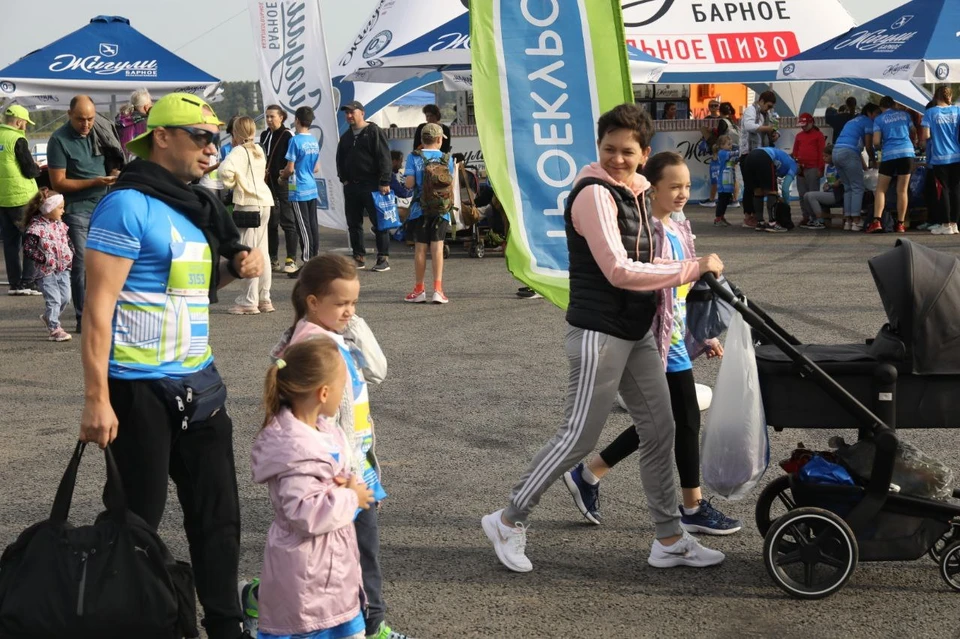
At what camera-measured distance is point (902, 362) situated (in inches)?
165

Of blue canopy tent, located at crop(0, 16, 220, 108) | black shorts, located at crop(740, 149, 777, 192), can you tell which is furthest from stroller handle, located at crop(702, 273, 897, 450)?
blue canopy tent, located at crop(0, 16, 220, 108)

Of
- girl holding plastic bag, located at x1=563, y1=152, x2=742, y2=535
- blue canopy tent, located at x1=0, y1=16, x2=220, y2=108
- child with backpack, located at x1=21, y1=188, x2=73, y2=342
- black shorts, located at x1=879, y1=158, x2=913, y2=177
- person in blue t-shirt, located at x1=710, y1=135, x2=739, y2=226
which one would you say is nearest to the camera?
girl holding plastic bag, located at x1=563, y1=152, x2=742, y2=535

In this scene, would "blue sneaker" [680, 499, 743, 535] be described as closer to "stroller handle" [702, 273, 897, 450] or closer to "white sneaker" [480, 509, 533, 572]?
"white sneaker" [480, 509, 533, 572]

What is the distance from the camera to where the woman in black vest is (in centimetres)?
422

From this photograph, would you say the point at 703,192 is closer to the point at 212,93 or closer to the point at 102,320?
the point at 212,93

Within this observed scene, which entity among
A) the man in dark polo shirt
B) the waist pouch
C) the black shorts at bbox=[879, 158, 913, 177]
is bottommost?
the waist pouch

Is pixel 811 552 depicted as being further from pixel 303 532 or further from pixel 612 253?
pixel 303 532

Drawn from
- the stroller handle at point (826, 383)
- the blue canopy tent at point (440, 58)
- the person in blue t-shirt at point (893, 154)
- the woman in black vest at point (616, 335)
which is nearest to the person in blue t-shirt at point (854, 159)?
the person in blue t-shirt at point (893, 154)

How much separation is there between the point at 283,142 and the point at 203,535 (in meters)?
10.1

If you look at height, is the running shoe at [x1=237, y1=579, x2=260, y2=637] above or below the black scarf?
below

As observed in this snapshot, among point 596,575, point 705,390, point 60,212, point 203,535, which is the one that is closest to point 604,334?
point 596,575

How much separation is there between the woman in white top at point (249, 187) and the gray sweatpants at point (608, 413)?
681cm

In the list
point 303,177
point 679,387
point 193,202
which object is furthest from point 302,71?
point 193,202

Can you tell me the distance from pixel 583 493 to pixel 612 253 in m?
1.36
